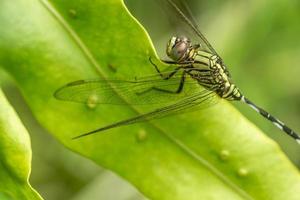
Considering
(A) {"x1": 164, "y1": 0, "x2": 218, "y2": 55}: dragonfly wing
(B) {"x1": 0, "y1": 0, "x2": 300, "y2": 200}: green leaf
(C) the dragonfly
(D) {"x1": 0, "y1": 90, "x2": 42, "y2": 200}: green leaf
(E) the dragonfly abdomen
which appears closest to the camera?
(D) {"x1": 0, "y1": 90, "x2": 42, "y2": 200}: green leaf

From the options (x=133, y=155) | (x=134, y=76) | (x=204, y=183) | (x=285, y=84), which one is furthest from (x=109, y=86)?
(x=285, y=84)

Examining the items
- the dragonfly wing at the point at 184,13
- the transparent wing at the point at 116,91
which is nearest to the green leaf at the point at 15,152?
the transparent wing at the point at 116,91

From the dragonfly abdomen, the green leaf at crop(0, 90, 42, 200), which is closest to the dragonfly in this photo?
the green leaf at crop(0, 90, 42, 200)

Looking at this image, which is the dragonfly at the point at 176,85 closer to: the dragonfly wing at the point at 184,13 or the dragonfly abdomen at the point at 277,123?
the dragonfly wing at the point at 184,13

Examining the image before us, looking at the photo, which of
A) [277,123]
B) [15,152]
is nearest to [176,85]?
[15,152]

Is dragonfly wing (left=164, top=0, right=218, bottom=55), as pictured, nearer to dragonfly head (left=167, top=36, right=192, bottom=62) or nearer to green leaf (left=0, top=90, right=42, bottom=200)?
dragonfly head (left=167, top=36, right=192, bottom=62)

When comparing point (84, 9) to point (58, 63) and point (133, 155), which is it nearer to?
point (58, 63)

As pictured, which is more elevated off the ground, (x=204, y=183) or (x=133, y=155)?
(x=133, y=155)

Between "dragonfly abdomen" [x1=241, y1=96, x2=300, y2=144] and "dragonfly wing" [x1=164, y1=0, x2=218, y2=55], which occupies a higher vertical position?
"dragonfly wing" [x1=164, y1=0, x2=218, y2=55]
